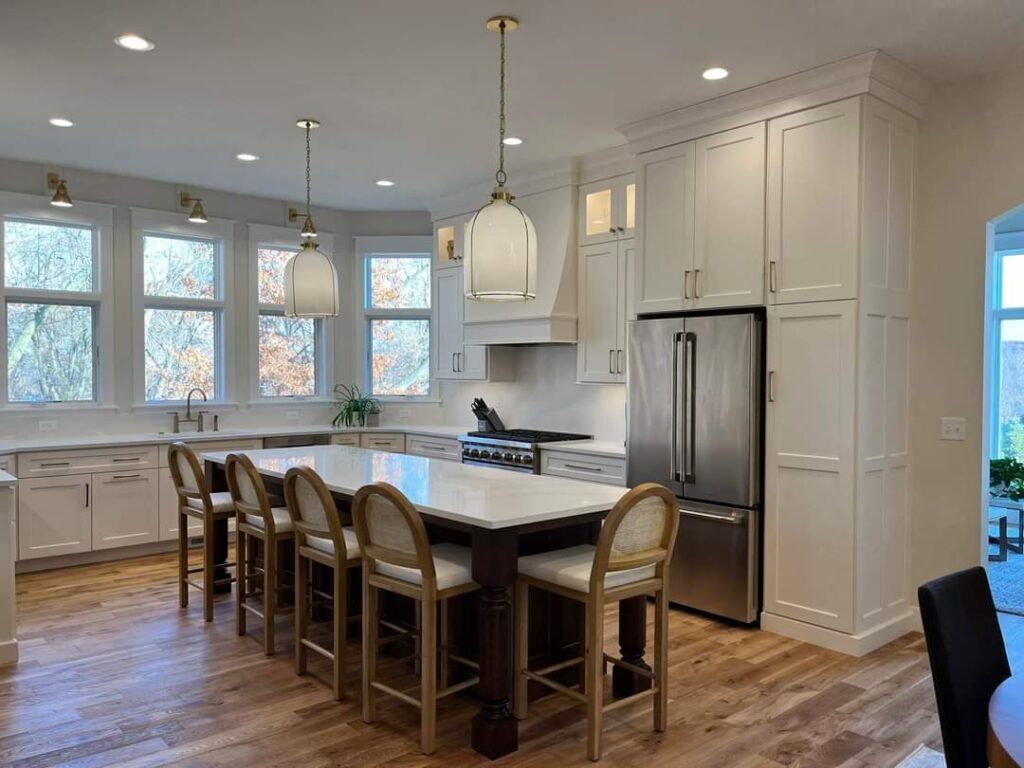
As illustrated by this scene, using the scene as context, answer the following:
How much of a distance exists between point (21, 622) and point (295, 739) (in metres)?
→ 2.28

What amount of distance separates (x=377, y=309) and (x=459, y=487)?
4103mm

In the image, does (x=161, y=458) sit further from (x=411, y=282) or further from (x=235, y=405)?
(x=411, y=282)

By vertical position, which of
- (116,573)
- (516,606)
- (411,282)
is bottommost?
(116,573)

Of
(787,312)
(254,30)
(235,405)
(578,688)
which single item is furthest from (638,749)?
(235,405)

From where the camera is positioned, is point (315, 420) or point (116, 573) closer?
point (116, 573)

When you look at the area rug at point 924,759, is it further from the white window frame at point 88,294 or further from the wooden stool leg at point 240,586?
the white window frame at point 88,294

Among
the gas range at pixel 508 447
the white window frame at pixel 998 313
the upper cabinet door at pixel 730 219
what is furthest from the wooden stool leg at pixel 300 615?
the white window frame at pixel 998 313

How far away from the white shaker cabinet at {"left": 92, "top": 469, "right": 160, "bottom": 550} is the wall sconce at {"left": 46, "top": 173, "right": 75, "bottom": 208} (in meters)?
1.88

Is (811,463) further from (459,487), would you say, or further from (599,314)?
(599,314)

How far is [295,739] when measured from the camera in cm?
282

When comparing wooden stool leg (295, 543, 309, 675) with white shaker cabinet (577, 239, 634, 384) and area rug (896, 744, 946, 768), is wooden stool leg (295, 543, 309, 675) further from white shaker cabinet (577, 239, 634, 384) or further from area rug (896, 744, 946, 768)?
white shaker cabinet (577, 239, 634, 384)

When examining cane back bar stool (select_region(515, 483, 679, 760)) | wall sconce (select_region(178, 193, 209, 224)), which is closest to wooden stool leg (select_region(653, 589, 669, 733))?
cane back bar stool (select_region(515, 483, 679, 760))

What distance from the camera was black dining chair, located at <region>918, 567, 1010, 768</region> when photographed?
152 centimetres

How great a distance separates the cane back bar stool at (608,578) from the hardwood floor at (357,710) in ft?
0.63
